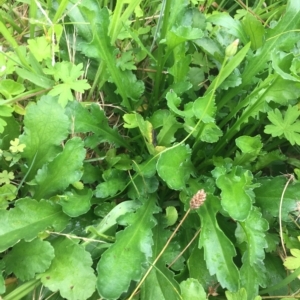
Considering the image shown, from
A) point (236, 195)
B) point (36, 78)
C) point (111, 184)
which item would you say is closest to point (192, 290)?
point (236, 195)

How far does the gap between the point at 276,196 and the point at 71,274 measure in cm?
57

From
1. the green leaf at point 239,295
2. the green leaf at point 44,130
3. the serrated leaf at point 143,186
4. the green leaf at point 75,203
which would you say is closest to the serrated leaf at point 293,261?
the green leaf at point 239,295

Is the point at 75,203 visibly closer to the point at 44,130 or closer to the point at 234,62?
the point at 44,130

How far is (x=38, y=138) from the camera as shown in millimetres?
1121

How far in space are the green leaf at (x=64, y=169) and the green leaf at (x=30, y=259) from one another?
6.1 inches

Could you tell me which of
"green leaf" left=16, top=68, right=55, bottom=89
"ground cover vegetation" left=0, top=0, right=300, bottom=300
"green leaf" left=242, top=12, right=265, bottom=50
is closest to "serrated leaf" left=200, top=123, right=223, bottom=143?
"ground cover vegetation" left=0, top=0, right=300, bottom=300

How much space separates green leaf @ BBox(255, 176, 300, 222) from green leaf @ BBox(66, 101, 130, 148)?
1.43 feet

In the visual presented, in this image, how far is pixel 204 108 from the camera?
3.42 feet

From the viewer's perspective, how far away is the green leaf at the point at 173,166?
1.04 metres

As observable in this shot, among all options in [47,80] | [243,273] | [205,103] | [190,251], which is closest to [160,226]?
[190,251]

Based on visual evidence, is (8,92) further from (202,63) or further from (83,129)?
(202,63)

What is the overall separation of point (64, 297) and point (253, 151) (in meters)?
0.59

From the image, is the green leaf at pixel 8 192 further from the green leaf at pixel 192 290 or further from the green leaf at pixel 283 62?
the green leaf at pixel 283 62

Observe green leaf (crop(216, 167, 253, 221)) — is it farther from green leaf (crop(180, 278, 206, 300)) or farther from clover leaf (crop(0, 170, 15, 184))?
clover leaf (crop(0, 170, 15, 184))
